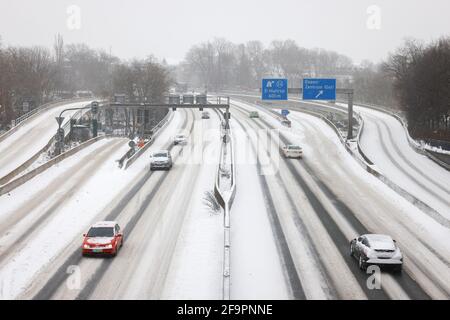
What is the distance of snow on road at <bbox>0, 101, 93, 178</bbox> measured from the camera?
203 feet

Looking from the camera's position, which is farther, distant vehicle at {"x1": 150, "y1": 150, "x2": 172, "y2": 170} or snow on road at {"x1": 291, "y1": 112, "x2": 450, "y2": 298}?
distant vehicle at {"x1": 150, "y1": 150, "x2": 172, "y2": 170}

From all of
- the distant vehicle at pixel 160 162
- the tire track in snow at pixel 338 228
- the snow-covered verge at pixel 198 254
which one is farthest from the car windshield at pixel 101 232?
the distant vehicle at pixel 160 162

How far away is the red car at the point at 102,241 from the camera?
2670 centimetres

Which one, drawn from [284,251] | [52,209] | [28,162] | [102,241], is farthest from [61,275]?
[28,162]

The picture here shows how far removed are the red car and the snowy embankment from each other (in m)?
1.73

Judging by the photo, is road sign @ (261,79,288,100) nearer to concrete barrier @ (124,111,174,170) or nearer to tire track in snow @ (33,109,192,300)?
concrete barrier @ (124,111,174,170)

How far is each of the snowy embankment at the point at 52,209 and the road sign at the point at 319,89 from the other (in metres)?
18.2

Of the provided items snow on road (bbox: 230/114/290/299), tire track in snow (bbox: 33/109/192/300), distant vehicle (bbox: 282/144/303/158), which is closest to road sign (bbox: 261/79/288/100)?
distant vehicle (bbox: 282/144/303/158)

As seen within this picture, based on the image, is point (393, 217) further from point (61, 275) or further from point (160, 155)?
point (160, 155)

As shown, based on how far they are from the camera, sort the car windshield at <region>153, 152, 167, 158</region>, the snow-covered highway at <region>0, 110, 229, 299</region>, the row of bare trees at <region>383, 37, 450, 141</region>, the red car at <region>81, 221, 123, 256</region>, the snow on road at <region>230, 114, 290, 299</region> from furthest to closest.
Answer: the row of bare trees at <region>383, 37, 450, 141</region>, the car windshield at <region>153, 152, 167, 158</region>, the red car at <region>81, 221, 123, 256</region>, the snow on road at <region>230, 114, 290, 299</region>, the snow-covered highway at <region>0, 110, 229, 299</region>

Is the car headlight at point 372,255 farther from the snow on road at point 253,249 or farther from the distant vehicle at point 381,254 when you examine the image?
the snow on road at point 253,249
